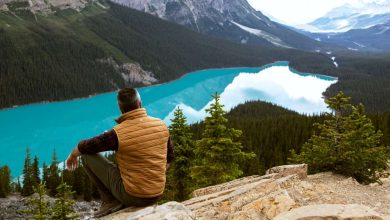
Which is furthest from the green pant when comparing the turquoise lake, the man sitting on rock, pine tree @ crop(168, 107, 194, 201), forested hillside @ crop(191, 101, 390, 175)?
the turquoise lake

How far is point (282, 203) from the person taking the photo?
28.8 feet

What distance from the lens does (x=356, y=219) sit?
22.4ft

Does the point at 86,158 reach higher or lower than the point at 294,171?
higher

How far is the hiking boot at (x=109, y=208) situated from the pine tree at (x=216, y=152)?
13.0 metres

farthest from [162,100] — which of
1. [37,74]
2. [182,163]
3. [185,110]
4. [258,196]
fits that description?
[258,196]

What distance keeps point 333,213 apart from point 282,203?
6.14 feet

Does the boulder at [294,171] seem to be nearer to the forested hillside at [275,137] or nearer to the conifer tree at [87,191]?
the forested hillside at [275,137]

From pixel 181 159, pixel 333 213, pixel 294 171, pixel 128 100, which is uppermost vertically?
pixel 128 100

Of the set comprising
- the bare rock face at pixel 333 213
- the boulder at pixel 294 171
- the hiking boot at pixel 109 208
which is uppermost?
the bare rock face at pixel 333 213

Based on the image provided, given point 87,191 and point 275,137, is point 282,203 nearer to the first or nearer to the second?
point 87,191

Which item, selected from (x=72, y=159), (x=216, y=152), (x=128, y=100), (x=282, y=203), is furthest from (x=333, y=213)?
(x=216, y=152)

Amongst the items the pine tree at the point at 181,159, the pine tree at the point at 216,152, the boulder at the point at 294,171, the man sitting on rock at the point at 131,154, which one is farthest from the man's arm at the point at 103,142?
the pine tree at the point at 181,159

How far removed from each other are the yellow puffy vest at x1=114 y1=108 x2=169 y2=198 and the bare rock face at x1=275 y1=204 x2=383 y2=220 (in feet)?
8.55

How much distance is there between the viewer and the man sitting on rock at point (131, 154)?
23.6 ft
